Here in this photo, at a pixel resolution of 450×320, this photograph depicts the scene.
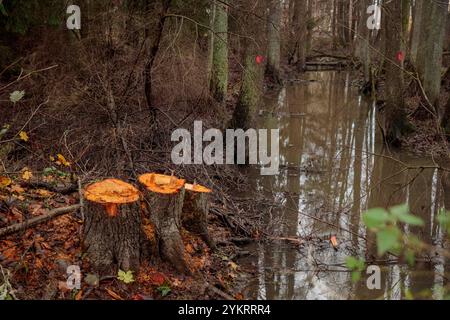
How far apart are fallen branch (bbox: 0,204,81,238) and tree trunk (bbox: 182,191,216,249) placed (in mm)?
1395

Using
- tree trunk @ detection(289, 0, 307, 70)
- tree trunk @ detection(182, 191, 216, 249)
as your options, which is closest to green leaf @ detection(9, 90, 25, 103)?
tree trunk @ detection(182, 191, 216, 249)

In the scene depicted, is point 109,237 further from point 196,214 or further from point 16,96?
point 16,96

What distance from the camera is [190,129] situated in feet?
32.1

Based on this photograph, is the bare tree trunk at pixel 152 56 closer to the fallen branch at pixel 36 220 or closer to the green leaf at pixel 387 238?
the fallen branch at pixel 36 220

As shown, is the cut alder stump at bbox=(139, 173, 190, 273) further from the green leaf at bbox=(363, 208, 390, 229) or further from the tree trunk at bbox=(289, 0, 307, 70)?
the tree trunk at bbox=(289, 0, 307, 70)

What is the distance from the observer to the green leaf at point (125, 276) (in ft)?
16.1

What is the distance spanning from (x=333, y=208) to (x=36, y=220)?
512 centimetres

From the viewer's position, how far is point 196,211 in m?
6.29

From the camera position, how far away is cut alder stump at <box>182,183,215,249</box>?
6227 mm

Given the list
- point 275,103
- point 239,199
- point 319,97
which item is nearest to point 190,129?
point 239,199

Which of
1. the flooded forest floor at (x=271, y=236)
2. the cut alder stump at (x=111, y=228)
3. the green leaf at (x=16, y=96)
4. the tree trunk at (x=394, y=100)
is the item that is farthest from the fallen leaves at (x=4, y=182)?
the tree trunk at (x=394, y=100)

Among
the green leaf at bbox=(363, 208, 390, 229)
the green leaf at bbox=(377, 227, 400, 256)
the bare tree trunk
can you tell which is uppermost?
the bare tree trunk

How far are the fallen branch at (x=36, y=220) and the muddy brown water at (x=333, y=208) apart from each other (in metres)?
2.33
